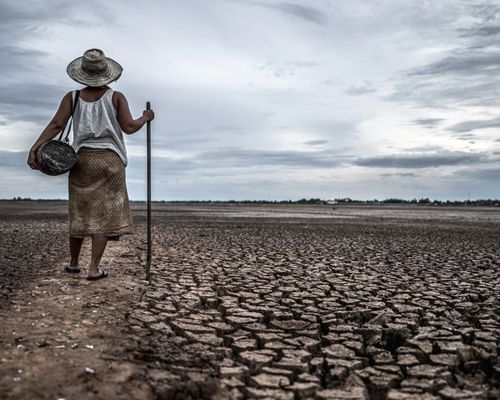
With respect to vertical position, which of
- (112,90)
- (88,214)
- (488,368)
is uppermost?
(112,90)

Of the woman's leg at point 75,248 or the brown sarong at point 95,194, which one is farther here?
the woman's leg at point 75,248

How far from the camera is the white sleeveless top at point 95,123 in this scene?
3.69m

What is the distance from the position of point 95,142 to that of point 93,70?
54 centimetres

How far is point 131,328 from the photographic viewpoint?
2818 millimetres

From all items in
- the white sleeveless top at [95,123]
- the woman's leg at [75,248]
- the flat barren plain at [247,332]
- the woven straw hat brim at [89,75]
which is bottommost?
the flat barren plain at [247,332]

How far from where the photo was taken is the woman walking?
3.69 m

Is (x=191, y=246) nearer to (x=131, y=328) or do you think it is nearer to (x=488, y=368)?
(x=131, y=328)

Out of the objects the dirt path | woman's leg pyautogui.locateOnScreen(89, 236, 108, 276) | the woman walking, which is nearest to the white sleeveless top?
the woman walking

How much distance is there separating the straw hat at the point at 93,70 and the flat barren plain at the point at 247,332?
1.56 meters

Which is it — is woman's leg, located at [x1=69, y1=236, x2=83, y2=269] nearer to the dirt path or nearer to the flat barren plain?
the flat barren plain

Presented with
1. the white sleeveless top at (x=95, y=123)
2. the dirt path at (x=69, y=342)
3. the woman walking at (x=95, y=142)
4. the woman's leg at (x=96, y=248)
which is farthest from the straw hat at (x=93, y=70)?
the dirt path at (x=69, y=342)

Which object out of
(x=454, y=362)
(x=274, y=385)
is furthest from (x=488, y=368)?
(x=274, y=385)

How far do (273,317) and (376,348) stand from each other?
803 millimetres

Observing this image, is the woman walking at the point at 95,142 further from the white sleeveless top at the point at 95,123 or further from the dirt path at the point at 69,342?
the dirt path at the point at 69,342
